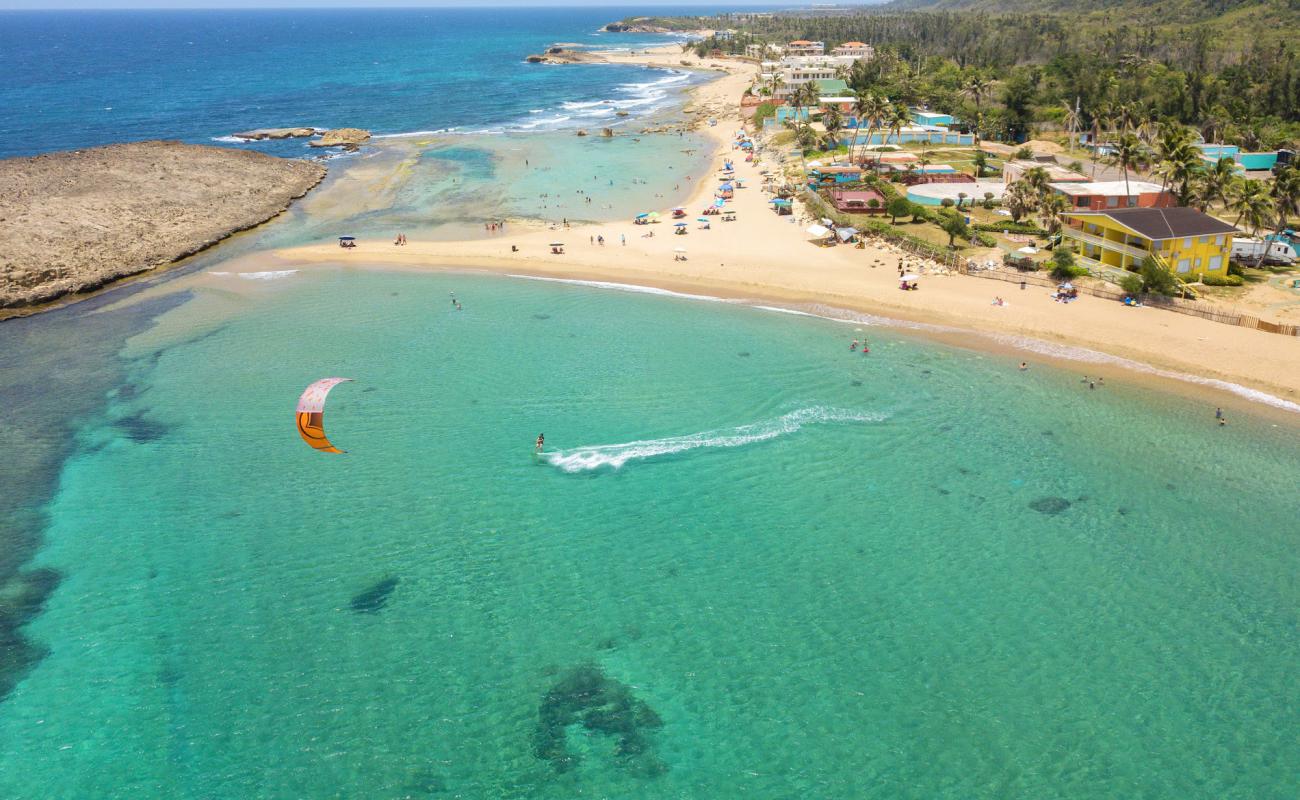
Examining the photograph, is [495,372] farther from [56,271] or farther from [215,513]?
[56,271]

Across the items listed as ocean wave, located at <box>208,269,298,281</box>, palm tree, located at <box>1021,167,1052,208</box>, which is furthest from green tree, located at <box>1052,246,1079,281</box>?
ocean wave, located at <box>208,269,298,281</box>

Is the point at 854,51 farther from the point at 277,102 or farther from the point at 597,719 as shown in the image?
the point at 597,719

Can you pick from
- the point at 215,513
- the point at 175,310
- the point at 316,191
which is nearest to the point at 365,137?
the point at 316,191

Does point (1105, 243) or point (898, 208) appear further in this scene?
point (898, 208)

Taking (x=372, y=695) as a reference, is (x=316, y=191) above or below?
above

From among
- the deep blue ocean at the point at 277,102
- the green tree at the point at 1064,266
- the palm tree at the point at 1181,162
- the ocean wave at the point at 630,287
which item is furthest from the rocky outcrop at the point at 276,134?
the palm tree at the point at 1181,162

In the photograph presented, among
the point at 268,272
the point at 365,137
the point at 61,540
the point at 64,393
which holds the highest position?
the point at 365,137

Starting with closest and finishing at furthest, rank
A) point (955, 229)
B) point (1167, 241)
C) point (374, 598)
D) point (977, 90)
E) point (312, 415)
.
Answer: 1. point (312, 415)
2. point (374, 598)
3. point (1167, 241)
4. point (955, 229)
5. point (977, 90)

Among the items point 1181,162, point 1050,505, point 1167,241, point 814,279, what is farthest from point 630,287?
point 1181,162

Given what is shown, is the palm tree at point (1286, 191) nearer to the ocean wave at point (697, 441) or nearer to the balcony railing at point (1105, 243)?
the balcony railing at point (1105, 243)
